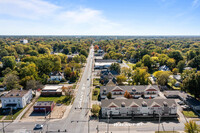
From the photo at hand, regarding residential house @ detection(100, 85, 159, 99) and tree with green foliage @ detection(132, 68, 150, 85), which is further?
tree with green foliage @ detection(132, 68, 150, 85)

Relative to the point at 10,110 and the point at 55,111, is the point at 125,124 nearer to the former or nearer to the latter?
the point at 55,111

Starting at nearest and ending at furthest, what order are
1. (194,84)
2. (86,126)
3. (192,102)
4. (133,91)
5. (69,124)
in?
(86,126), (69,124), (192,102), (194,84), (133,91)

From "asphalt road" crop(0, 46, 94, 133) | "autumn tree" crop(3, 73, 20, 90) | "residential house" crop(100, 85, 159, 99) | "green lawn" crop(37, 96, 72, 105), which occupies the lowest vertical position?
"asphalt road" crop(0, 46, 94, 133)

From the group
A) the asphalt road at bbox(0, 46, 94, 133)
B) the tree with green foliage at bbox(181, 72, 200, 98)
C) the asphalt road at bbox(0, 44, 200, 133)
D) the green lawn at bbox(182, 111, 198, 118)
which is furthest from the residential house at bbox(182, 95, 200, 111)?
the asphalt road at bbox(0, 46, 94, 133)

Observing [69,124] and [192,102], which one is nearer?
[69,124]

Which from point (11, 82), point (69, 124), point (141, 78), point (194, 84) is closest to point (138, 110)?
point (69, 124)

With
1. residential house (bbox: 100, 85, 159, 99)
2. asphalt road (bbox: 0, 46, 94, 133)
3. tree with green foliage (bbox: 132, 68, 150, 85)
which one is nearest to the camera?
asphalt road (bbox: 0, 46, 94, 133)

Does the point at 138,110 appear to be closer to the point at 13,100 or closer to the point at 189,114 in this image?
the point at 189,114

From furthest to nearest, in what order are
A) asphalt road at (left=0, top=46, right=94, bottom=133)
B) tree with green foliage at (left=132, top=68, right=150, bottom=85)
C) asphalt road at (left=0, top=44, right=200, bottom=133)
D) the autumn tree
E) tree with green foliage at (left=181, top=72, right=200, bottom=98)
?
tree with green foliage at (left=132, top=68, right=150, bottom=85)
the autumn tree
tree with green foliage at (left=181, top=72, right=200, bottom=98)
asphalt road at (left=0, top=46, right=94, bottom=133)
asphalt road at (left=0, top=44, right=200, bottom=133)

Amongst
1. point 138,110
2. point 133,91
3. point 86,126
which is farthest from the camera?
point 133,91

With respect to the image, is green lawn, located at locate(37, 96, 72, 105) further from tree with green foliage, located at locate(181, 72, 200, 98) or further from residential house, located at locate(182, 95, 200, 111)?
tree with green foliage, located at locate(181, 72, 200, 98)

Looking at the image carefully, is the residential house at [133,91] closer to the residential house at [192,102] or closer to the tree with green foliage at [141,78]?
the tree with green foliage at [141,78]

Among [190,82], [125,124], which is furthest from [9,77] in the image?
[190,82]
